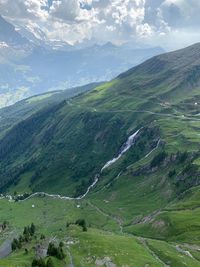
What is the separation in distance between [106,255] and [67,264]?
40.1ft

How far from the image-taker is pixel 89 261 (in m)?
122

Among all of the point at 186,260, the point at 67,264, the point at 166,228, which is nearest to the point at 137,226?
the point at 166,228

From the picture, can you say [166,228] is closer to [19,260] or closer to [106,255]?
[106,255]

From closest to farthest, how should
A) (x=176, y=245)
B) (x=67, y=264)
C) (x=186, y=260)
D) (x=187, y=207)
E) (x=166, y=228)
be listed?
(x=67, y=264) < (x=186, y=260) < (x=176, y=245) < (x=166, y=228) < (x=187, y=207)

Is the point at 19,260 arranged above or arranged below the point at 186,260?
above

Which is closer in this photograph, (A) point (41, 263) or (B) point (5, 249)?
(A) point (41, 263)

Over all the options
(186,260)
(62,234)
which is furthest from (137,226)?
(186,260)

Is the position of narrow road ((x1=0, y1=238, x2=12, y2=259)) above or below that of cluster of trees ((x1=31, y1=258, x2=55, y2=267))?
below

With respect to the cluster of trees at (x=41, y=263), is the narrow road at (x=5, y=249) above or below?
below

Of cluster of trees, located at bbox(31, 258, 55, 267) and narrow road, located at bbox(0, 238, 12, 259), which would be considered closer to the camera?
cluster of trees, located at bbox(31, 258, 55, 267)

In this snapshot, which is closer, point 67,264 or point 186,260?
point 67,264

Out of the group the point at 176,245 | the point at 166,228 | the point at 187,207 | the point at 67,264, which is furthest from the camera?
the point at 187,207

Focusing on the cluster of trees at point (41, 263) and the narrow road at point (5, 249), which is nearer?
the cluster of trees at point (41, 263)

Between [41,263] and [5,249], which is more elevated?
[41,263]
